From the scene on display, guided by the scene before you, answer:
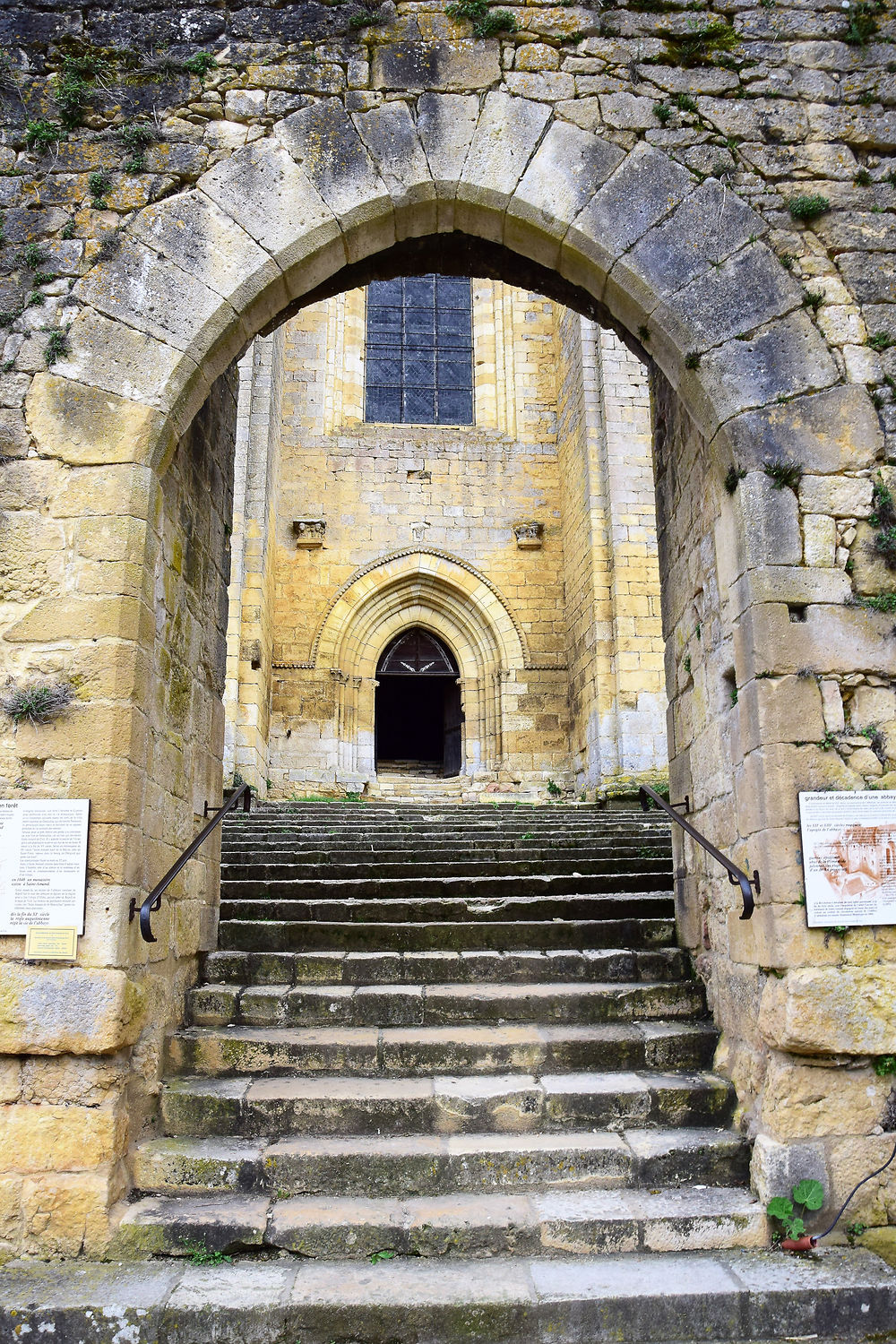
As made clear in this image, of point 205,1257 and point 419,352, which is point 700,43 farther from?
point 419,352

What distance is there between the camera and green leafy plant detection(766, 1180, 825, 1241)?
3.36m

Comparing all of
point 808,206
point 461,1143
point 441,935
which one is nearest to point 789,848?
point 461,1143

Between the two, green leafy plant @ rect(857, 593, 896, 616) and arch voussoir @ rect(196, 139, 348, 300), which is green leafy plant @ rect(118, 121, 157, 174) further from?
green leafy plant @ rect(857, 593, 896, 616)

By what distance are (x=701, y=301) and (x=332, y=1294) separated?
3834 mm

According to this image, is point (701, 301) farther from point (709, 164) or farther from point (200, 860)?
point (200, 860)

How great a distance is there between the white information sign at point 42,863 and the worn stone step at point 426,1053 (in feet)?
3.16

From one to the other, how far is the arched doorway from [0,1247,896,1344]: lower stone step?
10418mm

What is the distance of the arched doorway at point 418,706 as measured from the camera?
45.6 ft

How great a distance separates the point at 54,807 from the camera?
3.55 metres

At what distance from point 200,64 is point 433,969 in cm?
416

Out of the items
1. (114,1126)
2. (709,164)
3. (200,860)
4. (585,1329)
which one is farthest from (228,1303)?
(709,164)

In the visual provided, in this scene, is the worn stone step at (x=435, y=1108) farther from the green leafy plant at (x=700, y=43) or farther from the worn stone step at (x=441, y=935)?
the green leafy plant at (x=700, y=43)

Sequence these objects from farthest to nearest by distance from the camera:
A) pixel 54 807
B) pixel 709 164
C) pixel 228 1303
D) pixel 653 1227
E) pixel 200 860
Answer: pixel 200 860 < pixel 709 164 < pixel 54 807 < pixel 653 1227 < pixel 228 1303

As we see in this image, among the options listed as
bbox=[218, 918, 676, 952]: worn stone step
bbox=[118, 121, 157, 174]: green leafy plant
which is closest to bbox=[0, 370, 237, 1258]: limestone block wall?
bbox=[218, 918, 676, 952]: worn stone step
